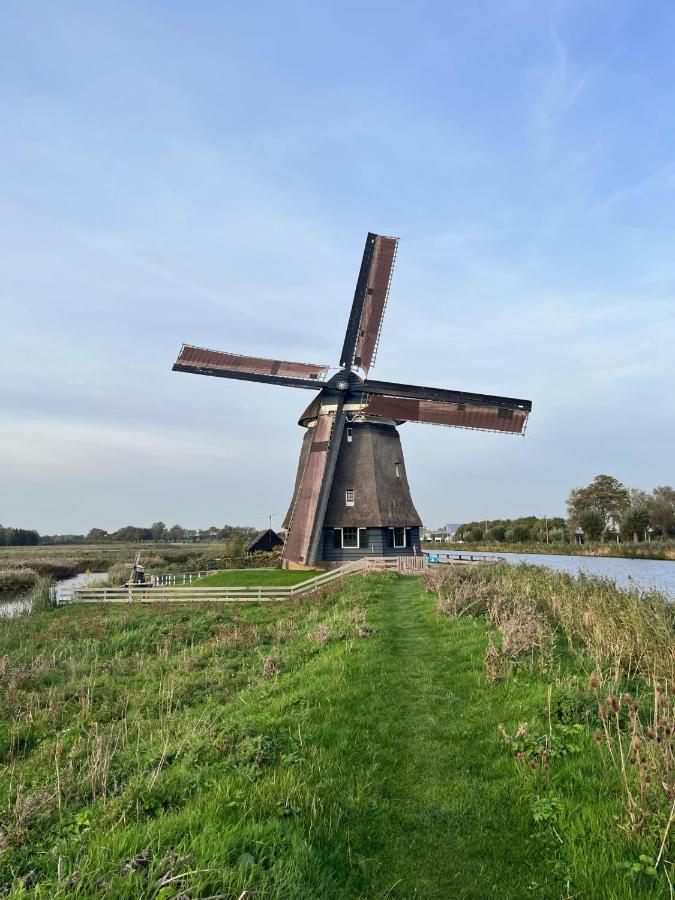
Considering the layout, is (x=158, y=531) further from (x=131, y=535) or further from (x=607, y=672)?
(x=607, y=672)

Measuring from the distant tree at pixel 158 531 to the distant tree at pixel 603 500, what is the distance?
293 feet

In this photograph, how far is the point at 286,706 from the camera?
290 inches

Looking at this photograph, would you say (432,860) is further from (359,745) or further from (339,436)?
(339,436)

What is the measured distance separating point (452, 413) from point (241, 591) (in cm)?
1403

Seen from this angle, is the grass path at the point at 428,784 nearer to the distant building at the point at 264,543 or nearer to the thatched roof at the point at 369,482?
the thatched roof at the point at 369,482

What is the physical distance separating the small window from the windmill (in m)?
0.05

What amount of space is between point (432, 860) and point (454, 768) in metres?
1.54

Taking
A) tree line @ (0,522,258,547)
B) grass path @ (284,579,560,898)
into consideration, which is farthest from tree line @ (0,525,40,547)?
grass path @ (284,579,560,898)

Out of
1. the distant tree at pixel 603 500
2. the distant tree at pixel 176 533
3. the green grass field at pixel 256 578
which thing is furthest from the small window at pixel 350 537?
the distant tree at pixel 176 533

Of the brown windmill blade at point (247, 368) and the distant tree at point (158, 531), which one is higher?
the brown windmill blade at point (247, 368)

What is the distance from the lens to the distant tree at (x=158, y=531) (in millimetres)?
128500

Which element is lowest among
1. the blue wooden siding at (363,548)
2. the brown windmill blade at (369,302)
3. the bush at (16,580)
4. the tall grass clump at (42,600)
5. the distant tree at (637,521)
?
the bush at (16,580)

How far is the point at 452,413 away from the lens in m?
29.1

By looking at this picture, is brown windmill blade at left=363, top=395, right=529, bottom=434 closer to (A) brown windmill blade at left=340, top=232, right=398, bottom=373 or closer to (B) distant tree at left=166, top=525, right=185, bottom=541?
(A) brown windmill blade at left=340, top=232, right=398, bottom=373
